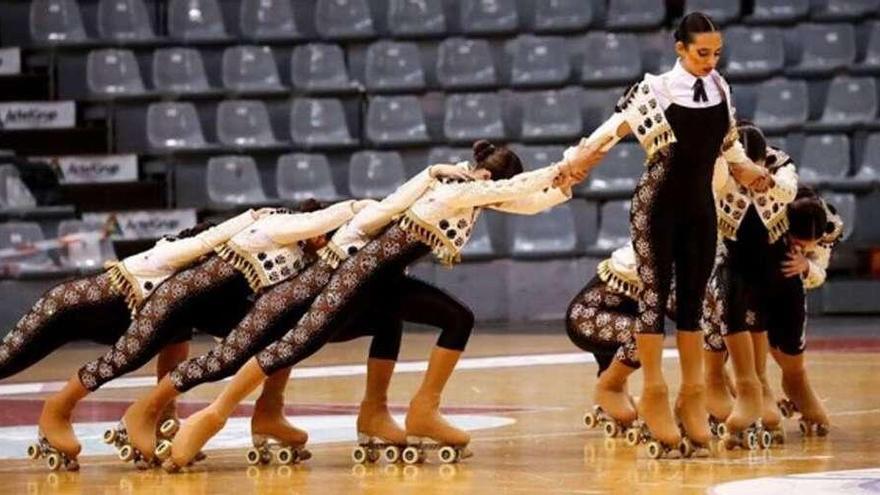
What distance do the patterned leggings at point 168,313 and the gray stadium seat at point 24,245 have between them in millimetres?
7319

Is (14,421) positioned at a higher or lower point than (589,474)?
lower

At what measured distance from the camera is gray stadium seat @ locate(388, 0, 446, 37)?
54.5ft

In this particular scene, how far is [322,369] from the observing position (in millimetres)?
12391

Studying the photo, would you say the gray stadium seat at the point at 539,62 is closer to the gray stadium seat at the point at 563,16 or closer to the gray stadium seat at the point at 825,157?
the gray stadium seat at the point at 563,16

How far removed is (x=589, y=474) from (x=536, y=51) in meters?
9.81

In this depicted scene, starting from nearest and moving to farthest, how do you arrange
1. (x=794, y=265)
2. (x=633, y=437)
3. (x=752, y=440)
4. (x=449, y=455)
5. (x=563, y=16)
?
(x=449, y=455), (x=752, y=440), (x=633, y=437), (x=794, y=265), (x=563, y=16)

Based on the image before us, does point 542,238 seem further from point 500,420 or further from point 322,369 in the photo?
point 500,420

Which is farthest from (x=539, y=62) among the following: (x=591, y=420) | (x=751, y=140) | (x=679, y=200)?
(x=679, y=200)

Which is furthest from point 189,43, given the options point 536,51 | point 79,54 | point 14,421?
point 14,421

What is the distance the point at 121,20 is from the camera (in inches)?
661

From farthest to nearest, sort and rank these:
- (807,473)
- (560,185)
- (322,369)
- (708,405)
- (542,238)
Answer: (542,238) → (322,369) → (708,405) → (560,185) → (807,473)

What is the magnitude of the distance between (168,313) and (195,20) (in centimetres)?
945

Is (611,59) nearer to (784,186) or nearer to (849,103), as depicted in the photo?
(849,103)

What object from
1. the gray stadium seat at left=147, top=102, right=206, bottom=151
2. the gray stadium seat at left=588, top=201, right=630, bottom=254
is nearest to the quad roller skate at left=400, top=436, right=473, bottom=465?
the gray stadium seat at left=588, top=201, right=630, bottom=254
